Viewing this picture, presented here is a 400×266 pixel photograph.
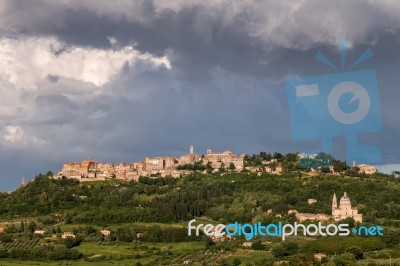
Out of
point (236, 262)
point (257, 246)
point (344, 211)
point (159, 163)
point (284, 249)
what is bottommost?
point (236, 262)

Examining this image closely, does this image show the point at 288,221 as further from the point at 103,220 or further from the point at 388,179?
the point at 388,179

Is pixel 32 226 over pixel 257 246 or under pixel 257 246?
over

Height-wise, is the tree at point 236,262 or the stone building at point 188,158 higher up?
the stone building at point 188,158

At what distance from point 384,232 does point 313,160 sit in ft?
145

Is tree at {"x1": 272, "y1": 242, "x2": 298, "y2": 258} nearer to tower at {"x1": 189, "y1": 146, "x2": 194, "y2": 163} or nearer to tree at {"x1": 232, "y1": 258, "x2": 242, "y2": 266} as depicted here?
tree at {"x1": 232, "y1": 258, "x2": 242, "y2": 266}

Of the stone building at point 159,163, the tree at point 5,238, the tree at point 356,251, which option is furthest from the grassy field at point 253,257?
the stone building at point 159,163

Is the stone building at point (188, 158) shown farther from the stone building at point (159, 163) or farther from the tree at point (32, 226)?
the tree at point (32, 226)

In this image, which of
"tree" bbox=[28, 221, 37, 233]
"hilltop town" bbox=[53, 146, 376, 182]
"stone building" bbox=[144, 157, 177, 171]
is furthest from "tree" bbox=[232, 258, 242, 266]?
"stone building" bbox=[144, 157, 177, 171]

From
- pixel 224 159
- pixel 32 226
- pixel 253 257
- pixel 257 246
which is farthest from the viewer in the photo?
pixel 224 159

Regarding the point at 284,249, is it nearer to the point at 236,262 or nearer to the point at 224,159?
the point at 236,262

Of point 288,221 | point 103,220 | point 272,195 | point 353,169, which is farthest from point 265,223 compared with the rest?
point 353,169

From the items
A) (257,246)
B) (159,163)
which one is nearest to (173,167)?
(159,163)

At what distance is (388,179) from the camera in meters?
105

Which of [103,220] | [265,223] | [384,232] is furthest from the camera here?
[103,220]
